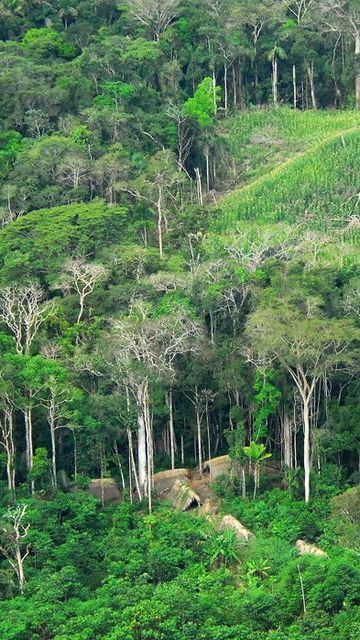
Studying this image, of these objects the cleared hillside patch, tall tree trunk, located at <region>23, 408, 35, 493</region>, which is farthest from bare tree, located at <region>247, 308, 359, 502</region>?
the cleared hillside patch

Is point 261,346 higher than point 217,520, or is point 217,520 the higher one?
point 261,346

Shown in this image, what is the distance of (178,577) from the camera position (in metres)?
43.4

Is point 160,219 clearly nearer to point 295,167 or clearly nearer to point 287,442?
point 295,167

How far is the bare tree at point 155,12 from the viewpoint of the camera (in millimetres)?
70375

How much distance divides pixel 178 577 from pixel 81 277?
12.3 m

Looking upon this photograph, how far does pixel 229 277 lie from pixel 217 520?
8108 mm

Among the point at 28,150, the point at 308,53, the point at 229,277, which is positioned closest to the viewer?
the point at 229,277

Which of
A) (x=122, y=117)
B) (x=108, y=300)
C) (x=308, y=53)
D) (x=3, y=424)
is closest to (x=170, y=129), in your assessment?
(x=122, y=117)

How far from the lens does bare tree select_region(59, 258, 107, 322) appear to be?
2068 inches

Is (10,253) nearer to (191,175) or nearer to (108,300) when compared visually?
(108,300)

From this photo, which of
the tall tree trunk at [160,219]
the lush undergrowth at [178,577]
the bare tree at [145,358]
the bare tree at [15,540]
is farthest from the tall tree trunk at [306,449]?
the tall tree trunk at [160,219]

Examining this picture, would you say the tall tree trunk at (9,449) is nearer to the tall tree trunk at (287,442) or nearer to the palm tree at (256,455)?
the palm tree at (256,455)

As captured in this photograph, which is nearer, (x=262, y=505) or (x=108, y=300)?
(x=262, y=505)

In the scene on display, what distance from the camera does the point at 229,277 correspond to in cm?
5141
